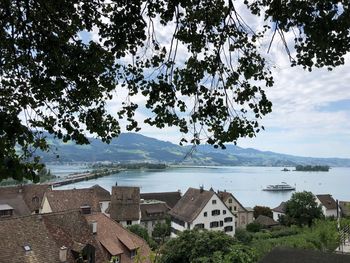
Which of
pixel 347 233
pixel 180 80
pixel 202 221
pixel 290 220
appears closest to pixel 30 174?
pixel 180 80

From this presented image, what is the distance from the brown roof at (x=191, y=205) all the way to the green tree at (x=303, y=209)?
1313cm

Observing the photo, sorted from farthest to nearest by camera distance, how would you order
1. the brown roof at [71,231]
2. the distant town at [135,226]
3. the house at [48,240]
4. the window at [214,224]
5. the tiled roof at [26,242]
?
the window at [214,224]
the brown roof at [71,231]
the distant town at [135,226]
the house at [48,240]
the tiled roof at [26,242]

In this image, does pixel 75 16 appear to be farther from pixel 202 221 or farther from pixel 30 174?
pixel 202 221

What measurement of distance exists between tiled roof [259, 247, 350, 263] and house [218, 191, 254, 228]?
39354 mm

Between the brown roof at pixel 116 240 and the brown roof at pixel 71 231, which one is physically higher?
the brown roof at pixel 71 231

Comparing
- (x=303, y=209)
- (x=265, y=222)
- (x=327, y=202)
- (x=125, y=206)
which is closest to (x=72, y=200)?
(x=125, y=206)

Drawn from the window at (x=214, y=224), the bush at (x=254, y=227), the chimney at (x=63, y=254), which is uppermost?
the chimney at (x=63, y=254)

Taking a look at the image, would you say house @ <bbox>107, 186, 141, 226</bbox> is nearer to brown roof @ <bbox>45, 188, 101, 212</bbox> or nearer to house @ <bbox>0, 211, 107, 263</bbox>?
brown roof @ <bbox>45, 188, 101, 212</bbox>

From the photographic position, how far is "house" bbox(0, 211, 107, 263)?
1459 centimetres

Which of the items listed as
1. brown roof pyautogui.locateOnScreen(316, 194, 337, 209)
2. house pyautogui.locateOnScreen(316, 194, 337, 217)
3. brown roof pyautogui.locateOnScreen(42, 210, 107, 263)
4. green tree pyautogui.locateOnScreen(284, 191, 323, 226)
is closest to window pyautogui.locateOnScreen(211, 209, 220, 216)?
green tree pyautogui.locateOnScreen(284, 191, 323, 226)

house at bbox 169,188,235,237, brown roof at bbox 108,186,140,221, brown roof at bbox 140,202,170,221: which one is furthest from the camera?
brown roof at bbox 140,202,170,221

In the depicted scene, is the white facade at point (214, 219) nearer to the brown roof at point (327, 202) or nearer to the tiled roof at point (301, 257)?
the brown roof at point (327, 202)

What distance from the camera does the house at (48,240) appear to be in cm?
1459

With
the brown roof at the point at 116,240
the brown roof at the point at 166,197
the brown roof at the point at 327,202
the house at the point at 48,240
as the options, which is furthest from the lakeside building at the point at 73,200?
the brown roof at the point at 327,202
